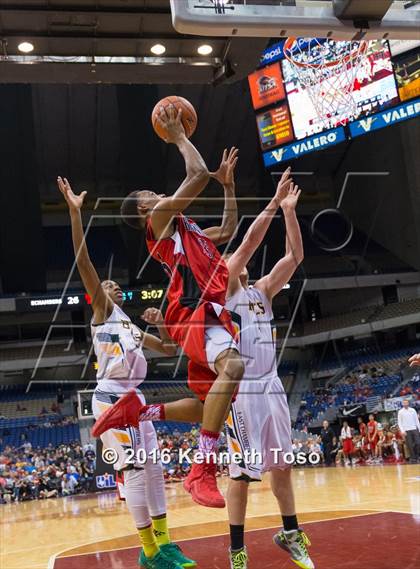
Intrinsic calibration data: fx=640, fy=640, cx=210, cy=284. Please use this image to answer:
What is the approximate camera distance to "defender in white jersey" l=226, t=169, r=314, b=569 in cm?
391

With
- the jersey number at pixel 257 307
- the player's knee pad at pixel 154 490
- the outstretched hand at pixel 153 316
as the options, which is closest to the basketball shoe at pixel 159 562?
the player's knee pad at pixel 154 490

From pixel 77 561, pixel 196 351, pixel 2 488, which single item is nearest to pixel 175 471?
pixel 2 488

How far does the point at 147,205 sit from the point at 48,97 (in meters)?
20.9

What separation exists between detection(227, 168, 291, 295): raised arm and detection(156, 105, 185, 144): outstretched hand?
93 cm

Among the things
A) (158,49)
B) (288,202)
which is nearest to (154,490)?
(288,202)

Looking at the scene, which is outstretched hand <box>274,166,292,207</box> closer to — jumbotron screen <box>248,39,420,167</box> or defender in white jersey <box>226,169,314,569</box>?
defender in white jersey <box>226,169,314,569</box>

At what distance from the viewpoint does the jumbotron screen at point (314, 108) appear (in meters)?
14.2

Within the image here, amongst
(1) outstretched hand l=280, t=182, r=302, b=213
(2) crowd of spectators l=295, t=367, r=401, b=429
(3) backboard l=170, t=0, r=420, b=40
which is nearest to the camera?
(3) backboard l=170, t=0, r=420, b=40

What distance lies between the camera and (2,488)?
16.6m

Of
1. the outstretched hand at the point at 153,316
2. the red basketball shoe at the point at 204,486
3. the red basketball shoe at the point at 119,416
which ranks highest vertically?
the outstretched hand at the point at 153,316

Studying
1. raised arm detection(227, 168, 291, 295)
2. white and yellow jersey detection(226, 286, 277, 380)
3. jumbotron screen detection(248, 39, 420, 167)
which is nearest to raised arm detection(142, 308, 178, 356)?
white and yellow jersey detection(226, 286, 277, 380)

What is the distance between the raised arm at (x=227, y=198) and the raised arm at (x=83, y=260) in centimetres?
81

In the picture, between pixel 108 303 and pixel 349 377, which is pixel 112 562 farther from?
pixel 349 377

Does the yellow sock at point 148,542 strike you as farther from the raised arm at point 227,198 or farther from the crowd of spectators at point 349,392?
the crowd of spectators at point 349,392
